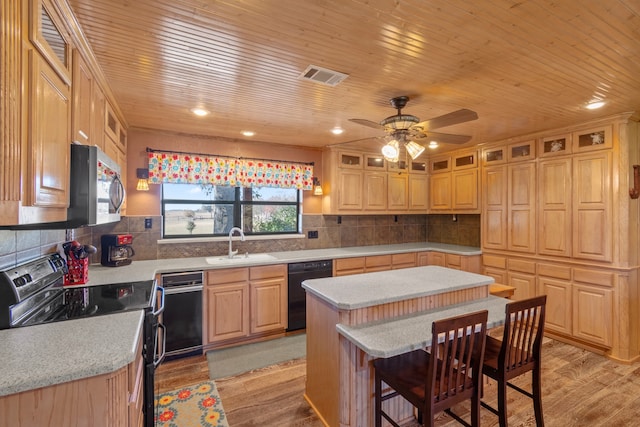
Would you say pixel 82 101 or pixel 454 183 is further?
pixel 454 183

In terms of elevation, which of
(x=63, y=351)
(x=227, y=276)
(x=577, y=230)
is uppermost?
(x=577, y=230)

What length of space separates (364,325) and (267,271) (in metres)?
1.79

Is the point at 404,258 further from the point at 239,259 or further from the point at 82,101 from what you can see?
the point at 82,101

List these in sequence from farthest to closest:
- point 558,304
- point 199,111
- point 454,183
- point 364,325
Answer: point 454,183
point 558,304
point 199,111
point 364,325

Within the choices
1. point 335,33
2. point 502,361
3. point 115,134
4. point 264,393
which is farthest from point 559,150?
point 115,134

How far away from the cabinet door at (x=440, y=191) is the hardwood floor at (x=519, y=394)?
2.33 m

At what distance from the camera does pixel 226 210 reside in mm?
3920

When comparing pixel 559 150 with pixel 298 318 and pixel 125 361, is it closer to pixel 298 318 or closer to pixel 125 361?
pixel 298 318

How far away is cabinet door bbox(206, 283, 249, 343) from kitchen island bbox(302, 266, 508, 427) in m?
1.23

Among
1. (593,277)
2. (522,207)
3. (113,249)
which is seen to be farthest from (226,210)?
(593,277)

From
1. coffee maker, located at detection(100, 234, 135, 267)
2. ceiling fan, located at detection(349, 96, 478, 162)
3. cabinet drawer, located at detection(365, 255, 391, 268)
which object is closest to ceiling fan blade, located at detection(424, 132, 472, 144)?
ceiling fan, located at detection(349, 96, 478, 162)

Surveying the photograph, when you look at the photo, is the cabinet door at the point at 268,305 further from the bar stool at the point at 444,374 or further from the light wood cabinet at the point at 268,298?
the bar stool at the point at 444,374

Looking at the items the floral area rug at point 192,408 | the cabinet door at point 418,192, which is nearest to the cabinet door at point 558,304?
the cabinet door at point 418,192

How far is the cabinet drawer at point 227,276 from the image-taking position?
3158mm
